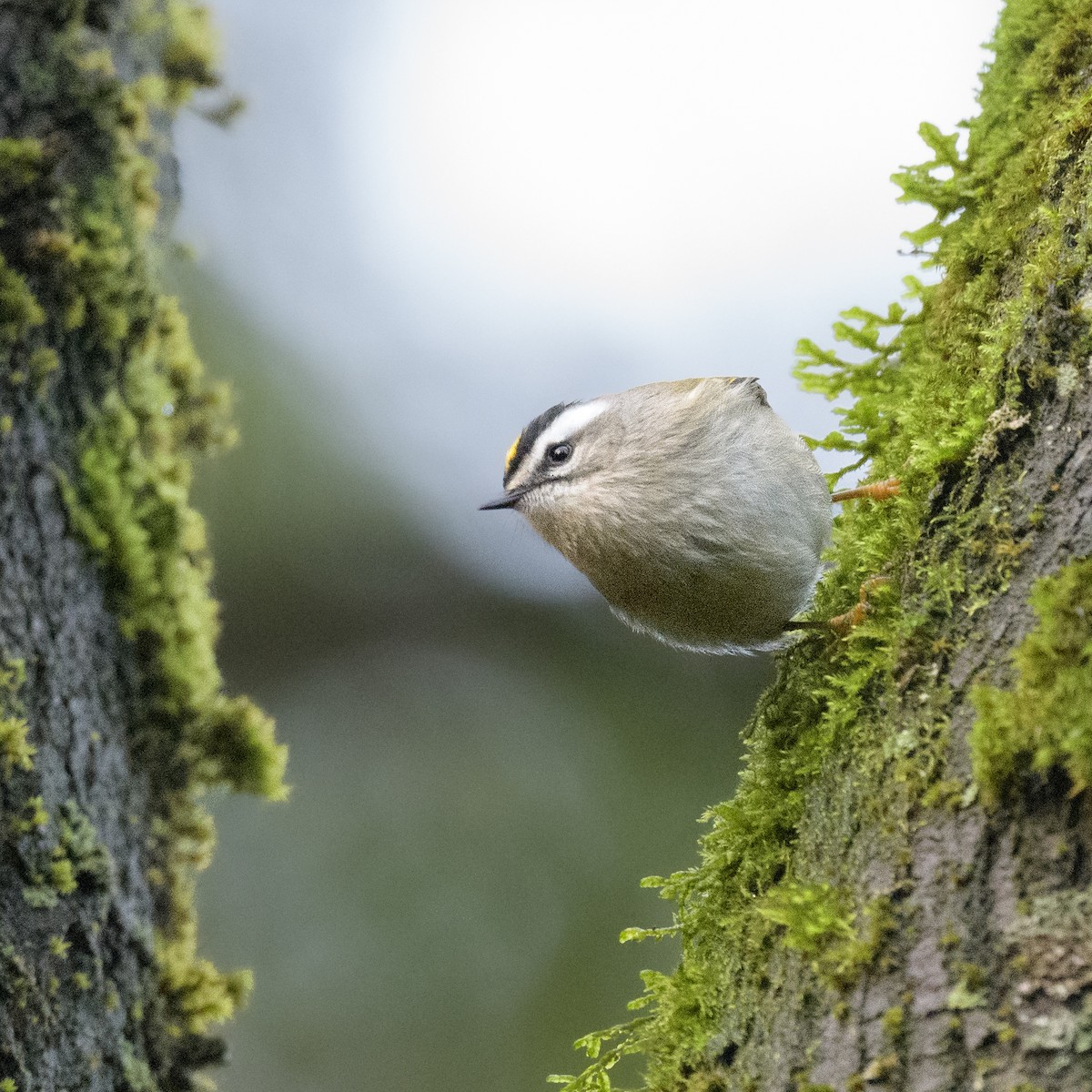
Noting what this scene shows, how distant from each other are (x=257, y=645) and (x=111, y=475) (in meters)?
3.08

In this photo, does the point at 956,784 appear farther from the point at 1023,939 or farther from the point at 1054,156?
the point at 1054,156

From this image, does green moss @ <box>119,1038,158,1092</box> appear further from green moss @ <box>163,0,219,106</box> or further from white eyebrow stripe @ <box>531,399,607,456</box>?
green moss @ <box>163,0,219,106</box>

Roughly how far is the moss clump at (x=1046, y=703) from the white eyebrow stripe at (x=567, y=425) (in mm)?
2173

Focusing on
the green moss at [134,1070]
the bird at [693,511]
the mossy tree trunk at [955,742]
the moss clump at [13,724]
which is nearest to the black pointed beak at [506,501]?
the bird at [693,511]

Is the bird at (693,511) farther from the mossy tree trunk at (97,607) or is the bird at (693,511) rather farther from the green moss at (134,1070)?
the green moss at (134,1070)

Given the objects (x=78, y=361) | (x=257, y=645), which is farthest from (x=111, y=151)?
(x=257, y=645)

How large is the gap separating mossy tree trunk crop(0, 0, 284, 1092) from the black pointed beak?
2.97 ft

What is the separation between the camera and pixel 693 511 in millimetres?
2867

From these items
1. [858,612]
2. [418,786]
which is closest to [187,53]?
[858,612]

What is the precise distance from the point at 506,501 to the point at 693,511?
Answer: 740 mm

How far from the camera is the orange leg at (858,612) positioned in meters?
1.98

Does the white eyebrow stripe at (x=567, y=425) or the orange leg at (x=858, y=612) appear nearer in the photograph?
the orange leg at (x=858, y=612)

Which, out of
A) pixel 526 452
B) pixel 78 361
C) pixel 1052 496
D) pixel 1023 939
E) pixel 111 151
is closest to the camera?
pixel 1023 939

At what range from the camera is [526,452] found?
352cm
